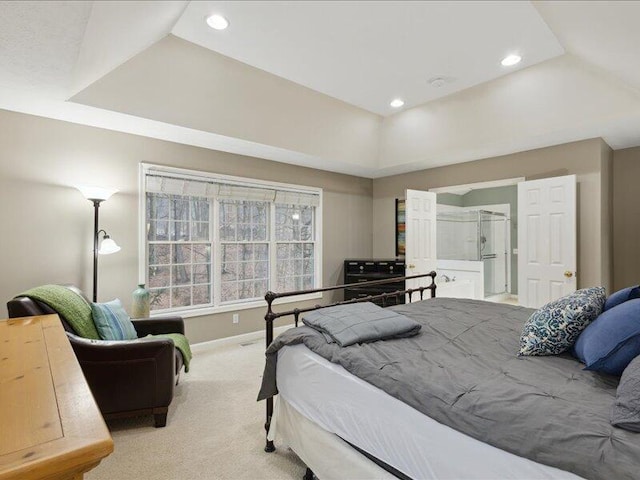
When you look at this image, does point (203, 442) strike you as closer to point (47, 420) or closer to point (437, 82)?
point (47, 420)

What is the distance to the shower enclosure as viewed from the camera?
7.01 m

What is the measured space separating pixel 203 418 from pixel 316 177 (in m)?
3.67

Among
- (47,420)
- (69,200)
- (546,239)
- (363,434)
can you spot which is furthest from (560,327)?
(69,200)

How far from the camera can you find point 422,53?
10.8ft

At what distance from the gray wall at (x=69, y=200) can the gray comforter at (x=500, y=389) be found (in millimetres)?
2444

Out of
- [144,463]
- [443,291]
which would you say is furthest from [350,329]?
[443,291]

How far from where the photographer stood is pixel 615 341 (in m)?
1.31

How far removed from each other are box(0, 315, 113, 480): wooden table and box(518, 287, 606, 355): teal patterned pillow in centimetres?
172

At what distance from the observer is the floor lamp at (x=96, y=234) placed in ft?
10.1

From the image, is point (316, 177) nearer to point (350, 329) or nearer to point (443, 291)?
point (443, 291)

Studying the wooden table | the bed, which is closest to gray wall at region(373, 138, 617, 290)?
A: the bed

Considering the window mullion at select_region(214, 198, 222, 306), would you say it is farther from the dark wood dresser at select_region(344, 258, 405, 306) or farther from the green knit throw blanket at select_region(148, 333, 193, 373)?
the dark wood dresser at select_region(344, 258, 405, 306)

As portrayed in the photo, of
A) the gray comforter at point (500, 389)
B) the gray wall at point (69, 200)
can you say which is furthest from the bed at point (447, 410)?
the gray wall at point (69, 200)

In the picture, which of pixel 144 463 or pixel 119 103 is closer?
pixel 144 463
